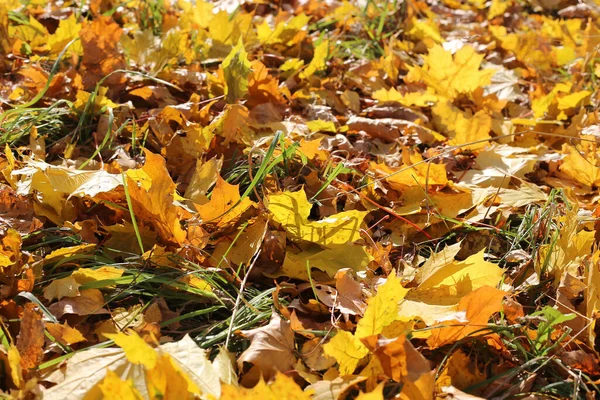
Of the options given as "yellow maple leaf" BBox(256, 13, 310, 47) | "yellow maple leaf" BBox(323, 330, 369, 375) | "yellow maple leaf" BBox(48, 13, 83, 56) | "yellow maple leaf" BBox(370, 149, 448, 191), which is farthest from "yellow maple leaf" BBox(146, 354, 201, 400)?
"yellow maple leaf" BBox(256, 13, 310, 47)

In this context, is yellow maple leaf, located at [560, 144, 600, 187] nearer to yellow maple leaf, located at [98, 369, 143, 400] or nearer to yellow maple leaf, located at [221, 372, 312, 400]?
yellow maple leaf, located at [221, 372, 312, 400]

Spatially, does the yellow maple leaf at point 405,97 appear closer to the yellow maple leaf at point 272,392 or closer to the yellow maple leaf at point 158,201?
the yellow maple leaf at point 158,201

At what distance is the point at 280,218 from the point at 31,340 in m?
0.59

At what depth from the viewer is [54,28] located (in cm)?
239

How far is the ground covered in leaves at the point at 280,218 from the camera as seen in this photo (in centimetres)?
106

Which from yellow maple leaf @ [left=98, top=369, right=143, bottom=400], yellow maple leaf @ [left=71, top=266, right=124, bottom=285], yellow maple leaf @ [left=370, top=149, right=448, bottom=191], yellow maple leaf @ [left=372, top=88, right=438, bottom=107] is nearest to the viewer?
yellow maple leaf @ [left=98, top=369, right=143, bottom=400]

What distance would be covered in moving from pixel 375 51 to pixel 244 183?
4.27 feet

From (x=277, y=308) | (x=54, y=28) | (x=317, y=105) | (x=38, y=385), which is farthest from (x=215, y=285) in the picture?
(x=54, y=28)

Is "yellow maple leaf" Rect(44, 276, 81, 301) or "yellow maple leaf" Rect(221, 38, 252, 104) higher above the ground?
"yellow maple leaf" Rect(221, 38, 252, 104)

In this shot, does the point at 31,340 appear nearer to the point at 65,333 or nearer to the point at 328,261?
the point at 65,333

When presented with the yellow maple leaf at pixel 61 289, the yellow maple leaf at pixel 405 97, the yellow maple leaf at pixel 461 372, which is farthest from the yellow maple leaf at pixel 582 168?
the yellow maple leaf at pixel 61 289

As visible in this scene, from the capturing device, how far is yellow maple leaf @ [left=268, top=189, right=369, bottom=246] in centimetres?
135

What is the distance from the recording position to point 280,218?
1373 mm

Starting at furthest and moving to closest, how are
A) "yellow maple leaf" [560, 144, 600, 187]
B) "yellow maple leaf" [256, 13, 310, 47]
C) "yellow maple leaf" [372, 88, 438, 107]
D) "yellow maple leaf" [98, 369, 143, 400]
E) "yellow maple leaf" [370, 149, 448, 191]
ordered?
"yellow maple leaf" [256, 13, 310, 47], "yellow maple leaf" [372, 88, 438, 107], "yellow maple leaf" [560, 144, 600, 187], "yellow maple leaf" [370, 149, 448, 191], "yellow maple leaf" [98, 369, 143, 400]
